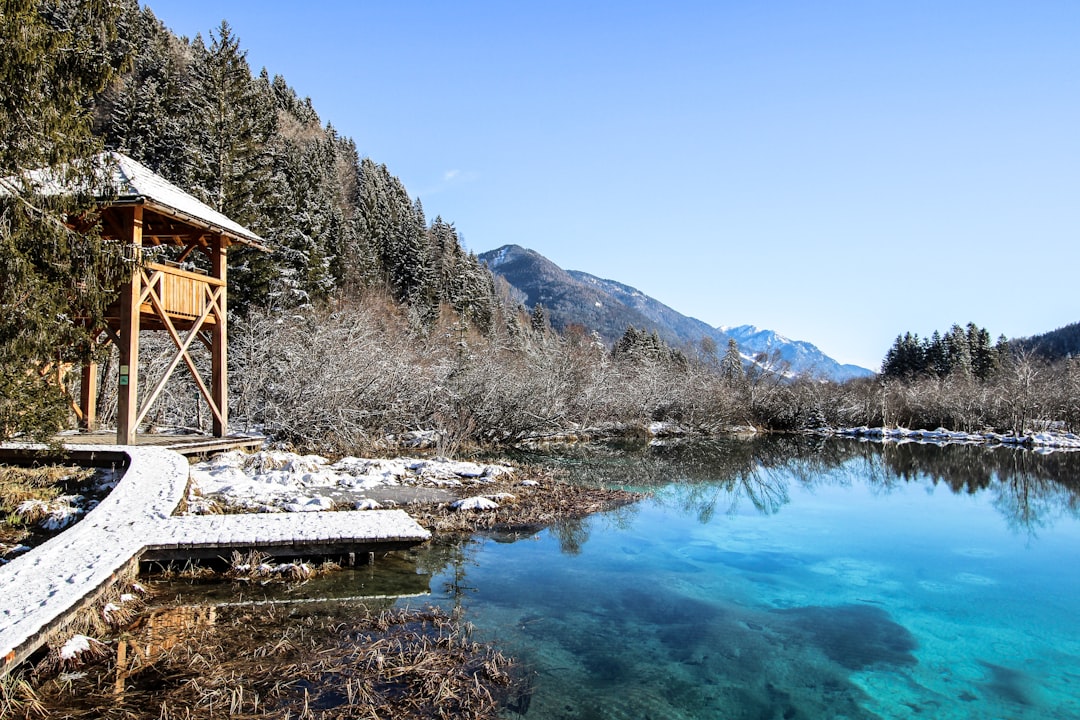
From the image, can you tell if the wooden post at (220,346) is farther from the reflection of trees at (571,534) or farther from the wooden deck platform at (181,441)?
the reflection of trees at (571,534)

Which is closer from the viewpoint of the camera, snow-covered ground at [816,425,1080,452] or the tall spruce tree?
the tall spruce tree

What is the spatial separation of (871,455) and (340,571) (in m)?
27.9

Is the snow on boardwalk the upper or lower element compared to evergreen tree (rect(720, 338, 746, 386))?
lower

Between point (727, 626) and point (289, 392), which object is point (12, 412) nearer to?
point (727, 626)

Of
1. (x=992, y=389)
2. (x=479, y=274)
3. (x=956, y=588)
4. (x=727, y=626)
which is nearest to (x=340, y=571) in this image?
(x=727, y=626)

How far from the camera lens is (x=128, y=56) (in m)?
8.80

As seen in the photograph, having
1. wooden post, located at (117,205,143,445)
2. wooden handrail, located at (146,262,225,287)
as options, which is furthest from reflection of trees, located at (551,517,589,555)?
wooden handrail, located at (146,262,225,287)

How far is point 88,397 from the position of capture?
15.2 m

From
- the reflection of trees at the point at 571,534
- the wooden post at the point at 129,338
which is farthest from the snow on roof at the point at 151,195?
the reflection of trees at the point at 571,534

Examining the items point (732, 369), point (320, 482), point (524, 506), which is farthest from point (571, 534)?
point (732, 369)

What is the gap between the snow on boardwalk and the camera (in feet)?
16.4

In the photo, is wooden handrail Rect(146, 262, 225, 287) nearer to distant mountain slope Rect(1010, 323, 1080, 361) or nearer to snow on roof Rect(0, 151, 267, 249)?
snow on roof Rect(0, 151, 267, 249)

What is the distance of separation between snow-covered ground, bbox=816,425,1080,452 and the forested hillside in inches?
1104

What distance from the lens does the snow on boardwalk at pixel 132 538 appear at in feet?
16.4
